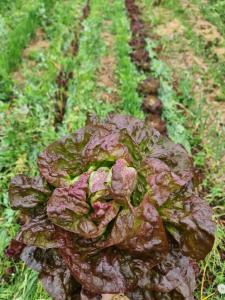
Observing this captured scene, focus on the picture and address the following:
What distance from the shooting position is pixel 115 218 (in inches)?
66.8

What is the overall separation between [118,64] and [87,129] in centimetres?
392

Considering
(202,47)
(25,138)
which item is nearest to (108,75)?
(202,47)

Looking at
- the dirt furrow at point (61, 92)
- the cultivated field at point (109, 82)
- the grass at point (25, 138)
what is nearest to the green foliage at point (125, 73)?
the cultivated field at point (109, 82)

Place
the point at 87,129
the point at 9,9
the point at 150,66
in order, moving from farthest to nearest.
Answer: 1. the point at 9,9
2. the point at 150,66
3. the point at 87,129

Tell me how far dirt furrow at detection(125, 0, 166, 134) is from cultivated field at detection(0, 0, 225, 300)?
0.05ft

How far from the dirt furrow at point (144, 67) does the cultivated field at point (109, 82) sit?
0.01 meters

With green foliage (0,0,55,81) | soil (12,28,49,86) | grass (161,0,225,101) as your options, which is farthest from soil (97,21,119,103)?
grass (161,0,225,101)

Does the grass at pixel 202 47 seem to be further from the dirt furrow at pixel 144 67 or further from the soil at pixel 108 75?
the soil at pixel 108 75

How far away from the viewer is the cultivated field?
346 cm

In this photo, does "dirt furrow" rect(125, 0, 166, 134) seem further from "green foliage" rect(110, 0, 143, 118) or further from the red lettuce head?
the red lettuce head

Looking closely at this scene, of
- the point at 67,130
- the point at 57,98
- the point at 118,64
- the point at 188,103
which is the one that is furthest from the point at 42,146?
the point at 118,64

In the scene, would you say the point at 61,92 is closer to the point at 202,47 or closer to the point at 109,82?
the point at 109,82

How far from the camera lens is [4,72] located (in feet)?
16.0

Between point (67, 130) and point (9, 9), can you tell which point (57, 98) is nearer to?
point (67, 130)
